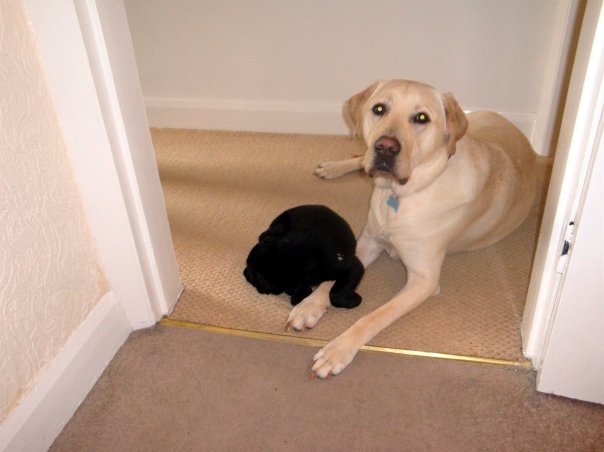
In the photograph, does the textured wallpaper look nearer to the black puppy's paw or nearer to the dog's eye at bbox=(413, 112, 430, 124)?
the black puppy's paw

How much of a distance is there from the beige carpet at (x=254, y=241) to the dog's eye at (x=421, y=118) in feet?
1.99

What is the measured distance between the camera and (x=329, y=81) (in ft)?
9.14

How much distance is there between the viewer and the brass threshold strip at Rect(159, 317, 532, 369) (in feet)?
4.99

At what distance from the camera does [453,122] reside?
1.57 meters

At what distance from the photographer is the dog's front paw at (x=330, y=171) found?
248 cm

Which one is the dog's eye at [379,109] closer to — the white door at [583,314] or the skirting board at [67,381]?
the white door at [583,314]

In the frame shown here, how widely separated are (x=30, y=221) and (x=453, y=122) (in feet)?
3.95

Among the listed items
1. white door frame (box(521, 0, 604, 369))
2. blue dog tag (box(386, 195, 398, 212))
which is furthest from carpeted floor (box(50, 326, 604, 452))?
blue dog tag (box(386, 195, 398, 212))

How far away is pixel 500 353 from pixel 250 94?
1.99 meters

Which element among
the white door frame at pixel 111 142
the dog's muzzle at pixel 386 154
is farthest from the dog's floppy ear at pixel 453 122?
the white door frame at pixel 111 142

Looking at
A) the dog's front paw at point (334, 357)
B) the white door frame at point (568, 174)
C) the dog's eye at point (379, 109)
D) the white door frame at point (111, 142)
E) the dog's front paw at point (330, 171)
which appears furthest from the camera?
the dog's front paw at point (330, 171)

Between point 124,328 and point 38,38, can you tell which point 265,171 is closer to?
point 124,328

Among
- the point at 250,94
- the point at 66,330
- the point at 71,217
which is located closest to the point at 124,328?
the point at 66,330

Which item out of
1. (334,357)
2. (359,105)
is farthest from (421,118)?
(334,357)
